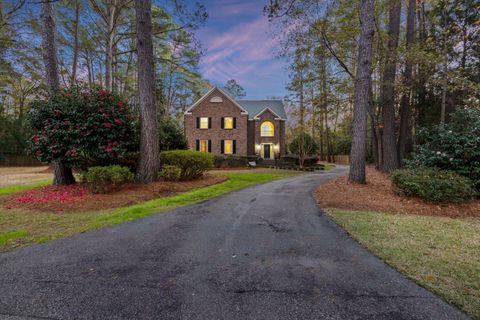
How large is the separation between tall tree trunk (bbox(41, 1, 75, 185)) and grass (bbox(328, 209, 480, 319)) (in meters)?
8.97

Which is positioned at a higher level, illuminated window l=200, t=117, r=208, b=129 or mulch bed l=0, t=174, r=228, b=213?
illuminated window l=200, t=117, r=208, b=129

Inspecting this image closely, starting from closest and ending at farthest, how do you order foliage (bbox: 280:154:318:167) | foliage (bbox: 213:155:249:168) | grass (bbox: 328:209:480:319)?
grass (bbox: 328:209:480:319) < foliage (bbox: 213:155:249:168) < foliage (bbox: 280:154:318:167)

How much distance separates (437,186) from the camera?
211 inches

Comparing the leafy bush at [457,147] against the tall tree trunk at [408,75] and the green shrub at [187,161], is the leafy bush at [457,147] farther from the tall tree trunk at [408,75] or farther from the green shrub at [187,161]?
the green shrub at [187,161]

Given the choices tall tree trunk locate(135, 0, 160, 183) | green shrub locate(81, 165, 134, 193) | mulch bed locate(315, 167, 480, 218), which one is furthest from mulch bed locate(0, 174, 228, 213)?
mulch bed locate(315, 167, 480, 218)

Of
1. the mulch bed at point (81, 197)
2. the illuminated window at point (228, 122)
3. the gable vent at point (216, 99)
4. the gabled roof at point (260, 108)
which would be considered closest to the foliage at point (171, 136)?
the mulch bed at point (81, 197)

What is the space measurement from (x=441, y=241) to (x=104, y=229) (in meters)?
5.82

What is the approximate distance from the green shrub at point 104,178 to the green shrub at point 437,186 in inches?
336

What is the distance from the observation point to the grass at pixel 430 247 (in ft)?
6.97

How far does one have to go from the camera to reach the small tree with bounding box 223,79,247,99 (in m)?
40.4

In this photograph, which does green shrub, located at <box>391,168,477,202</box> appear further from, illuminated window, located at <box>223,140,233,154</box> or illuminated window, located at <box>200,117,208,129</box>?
illuminated window, located at <box>200,117,208,129</box>

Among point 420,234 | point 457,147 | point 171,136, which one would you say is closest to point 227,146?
point 171,136

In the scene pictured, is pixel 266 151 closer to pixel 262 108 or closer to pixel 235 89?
pixel 262 108

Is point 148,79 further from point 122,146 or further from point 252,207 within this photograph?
point 252,207
